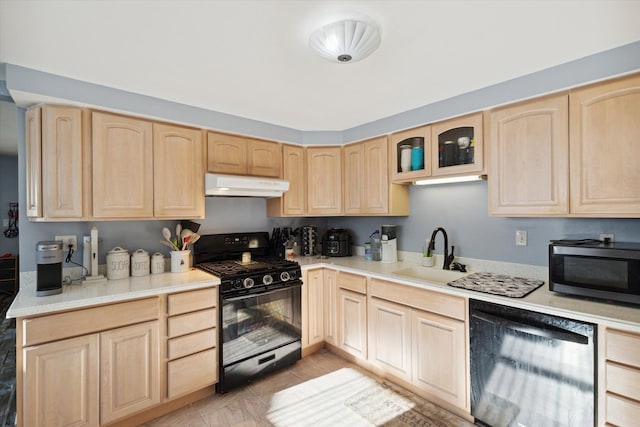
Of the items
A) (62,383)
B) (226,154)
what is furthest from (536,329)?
(62,383)

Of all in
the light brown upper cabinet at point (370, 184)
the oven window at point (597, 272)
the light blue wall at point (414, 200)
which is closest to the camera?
the oven window at point (597, 272)

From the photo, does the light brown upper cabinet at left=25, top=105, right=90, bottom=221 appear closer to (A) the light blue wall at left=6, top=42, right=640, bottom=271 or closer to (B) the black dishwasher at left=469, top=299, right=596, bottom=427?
(A) the light blue wall at left=6, top=42, right=640, bottom=271

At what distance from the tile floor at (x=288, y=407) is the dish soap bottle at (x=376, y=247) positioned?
107cm

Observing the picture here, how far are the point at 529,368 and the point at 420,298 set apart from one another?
73cm

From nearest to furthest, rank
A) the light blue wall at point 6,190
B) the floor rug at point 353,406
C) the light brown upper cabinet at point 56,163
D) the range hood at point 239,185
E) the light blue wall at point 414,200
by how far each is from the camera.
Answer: the light blue wall at point 414,200
the light brown upper cabinet at point 56,163
the floor rug at point 353,406
the range hood at point 239,185
the light blue wall at point 6,190

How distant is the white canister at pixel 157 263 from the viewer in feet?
8.18

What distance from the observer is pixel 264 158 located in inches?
118

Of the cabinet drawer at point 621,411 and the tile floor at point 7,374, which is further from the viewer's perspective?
the tile floor at point 7,374

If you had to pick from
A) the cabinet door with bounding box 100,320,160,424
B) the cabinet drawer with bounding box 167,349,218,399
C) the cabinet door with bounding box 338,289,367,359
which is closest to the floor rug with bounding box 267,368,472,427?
the cabinet door with bounding box 338,289,367,359

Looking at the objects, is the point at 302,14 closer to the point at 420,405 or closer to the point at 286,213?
the point at 286,213

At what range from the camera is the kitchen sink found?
2.46m

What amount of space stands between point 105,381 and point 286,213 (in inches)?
76.0

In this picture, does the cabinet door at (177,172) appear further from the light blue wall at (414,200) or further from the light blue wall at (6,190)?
the light blue wall at (6,190)

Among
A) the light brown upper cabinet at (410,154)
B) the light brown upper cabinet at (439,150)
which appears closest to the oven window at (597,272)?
the light brown upper cabinet at (439,150)
